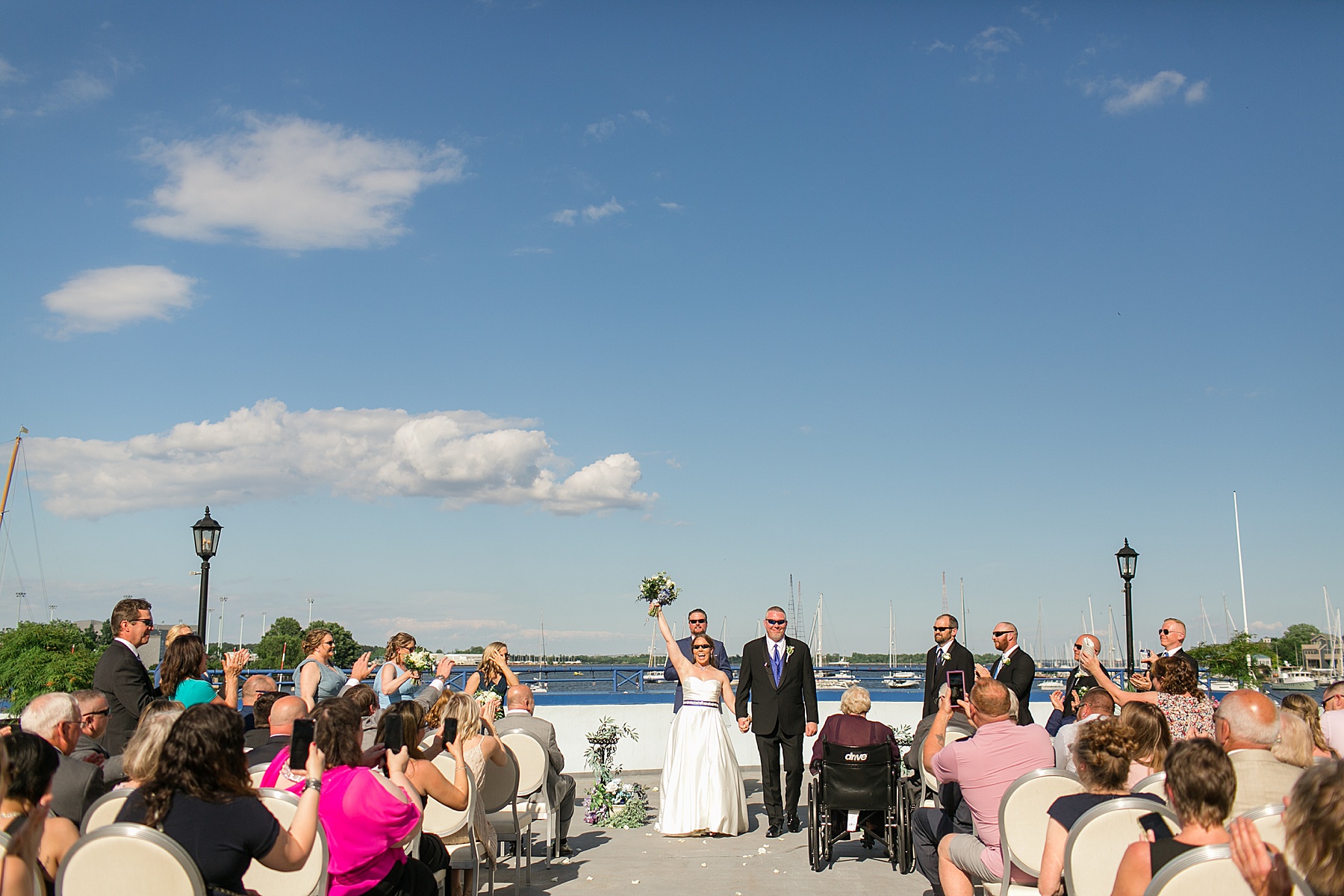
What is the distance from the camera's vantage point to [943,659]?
9.39 meters

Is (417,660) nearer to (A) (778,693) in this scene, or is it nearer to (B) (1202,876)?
(A) (778,693)

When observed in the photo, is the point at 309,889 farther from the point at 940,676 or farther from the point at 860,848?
the point at 940,676

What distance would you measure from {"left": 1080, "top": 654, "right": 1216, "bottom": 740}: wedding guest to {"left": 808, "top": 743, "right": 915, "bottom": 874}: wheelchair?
2230 mm

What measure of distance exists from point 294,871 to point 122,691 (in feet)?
10.3

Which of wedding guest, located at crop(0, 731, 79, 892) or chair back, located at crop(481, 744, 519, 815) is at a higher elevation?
wedding guest, located at crop(0, 731, 79, 892)

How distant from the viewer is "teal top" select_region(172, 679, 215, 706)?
6410 millimetres

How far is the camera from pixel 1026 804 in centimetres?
473

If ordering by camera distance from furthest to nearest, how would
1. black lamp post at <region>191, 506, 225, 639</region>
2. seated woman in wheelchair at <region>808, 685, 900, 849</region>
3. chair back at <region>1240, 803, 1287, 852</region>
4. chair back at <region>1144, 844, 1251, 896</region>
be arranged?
black lamp post at <region>191, 506, 225, 639</region>, seated woman in wheelchair at <region>808, 685, 900, 849</region>, chair back at <region>1240, 803, 1287, 852</region>, chair back at <region>1144, 844, 1251, 896</region>

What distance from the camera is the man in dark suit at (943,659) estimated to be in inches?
366

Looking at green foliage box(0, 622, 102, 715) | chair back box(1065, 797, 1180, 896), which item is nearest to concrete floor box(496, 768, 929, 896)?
chair back box(1065, 797, 1180, 896)

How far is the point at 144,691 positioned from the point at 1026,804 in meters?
5.31

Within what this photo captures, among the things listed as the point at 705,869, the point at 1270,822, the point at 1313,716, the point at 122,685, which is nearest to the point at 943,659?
the point at 705,869

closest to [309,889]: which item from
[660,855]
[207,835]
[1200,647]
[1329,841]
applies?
[207,835]

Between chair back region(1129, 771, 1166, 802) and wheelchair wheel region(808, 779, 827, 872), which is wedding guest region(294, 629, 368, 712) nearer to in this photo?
wheelchair wheel region(808, 779, 827, 872)
